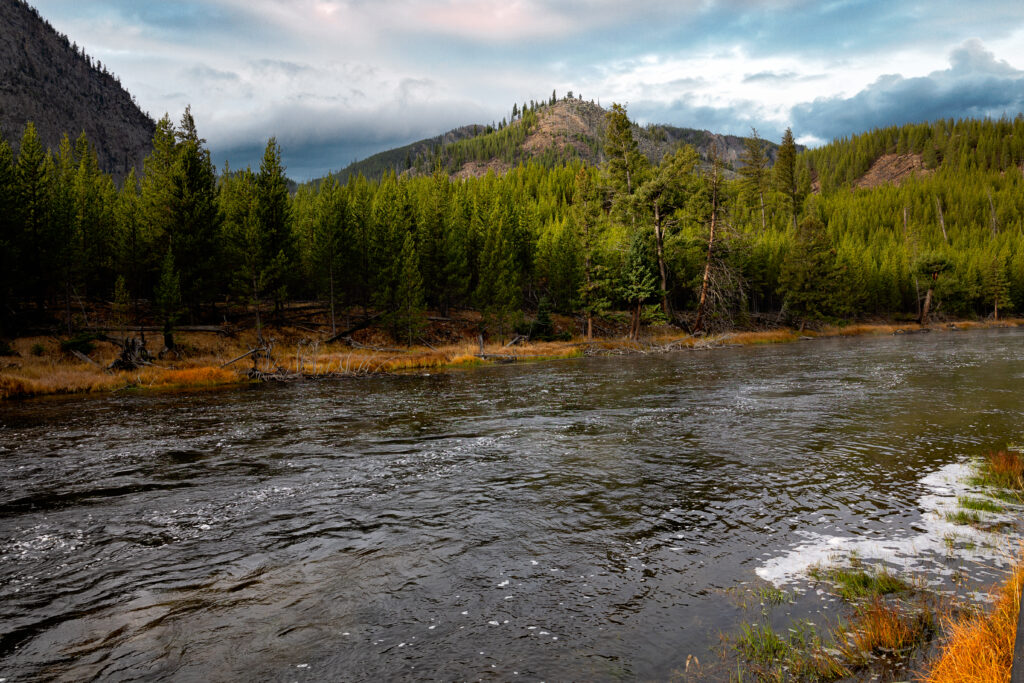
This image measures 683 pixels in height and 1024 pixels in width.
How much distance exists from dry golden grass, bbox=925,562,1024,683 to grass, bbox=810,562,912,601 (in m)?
0.84

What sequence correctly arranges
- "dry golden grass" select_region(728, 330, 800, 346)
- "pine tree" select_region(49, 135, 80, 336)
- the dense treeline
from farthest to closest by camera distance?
"dry golden grass" select_region(728, 330, 800, 346) → the dense treeline → "pine tree" select_region(49, 135, 80, 336)

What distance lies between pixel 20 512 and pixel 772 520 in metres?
13.1

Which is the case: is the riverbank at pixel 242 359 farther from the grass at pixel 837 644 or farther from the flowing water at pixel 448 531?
the grass at pixel 837 644

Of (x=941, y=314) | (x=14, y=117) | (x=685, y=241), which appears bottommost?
(x=941, y=314)

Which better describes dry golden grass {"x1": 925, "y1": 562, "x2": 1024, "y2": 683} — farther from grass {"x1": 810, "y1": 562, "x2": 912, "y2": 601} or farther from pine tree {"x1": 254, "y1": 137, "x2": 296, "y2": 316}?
pine tree {"x1": 254, "y1": 137, "x2": 296, "y2": 316}

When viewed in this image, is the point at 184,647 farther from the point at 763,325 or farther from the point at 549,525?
the point at 763,325

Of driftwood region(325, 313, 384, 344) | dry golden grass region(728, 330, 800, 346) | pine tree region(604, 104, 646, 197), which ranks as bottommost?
dry golden grass region(728, 330, 800, 346)

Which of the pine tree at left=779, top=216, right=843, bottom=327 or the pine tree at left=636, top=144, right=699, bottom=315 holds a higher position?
the pine tree at left=636, top=144, right=699, bottom=315

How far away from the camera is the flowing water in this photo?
18.1ft

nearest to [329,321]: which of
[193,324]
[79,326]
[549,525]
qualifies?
[193,324]

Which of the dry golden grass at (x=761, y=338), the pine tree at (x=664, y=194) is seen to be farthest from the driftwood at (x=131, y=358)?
the dry golden grass at (x=761, y=338)

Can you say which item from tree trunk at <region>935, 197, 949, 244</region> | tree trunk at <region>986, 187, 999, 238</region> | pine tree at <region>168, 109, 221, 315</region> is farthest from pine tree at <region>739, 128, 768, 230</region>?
pine tree at <region>168, 109, 221, 315</region>

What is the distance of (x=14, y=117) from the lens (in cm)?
17562

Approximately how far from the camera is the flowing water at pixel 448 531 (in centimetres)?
550
